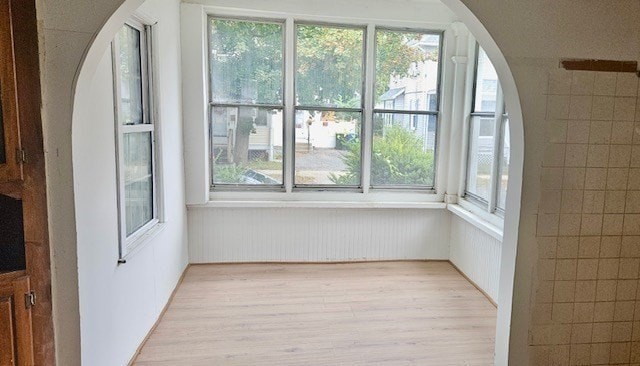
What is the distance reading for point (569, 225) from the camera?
205cm

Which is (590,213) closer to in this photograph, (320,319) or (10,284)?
(320,319)

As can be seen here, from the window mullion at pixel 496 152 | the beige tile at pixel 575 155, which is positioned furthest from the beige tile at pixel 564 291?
the window mullion at pixel 496 152

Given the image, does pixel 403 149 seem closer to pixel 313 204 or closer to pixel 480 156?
pixel 480 156

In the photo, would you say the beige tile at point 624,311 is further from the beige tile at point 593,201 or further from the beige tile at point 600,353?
the beige tile at point 593,201

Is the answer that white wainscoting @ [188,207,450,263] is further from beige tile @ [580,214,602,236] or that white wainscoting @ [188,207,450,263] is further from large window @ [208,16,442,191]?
beige tile @ [580,214,602,236]

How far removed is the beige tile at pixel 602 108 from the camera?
2.01 m

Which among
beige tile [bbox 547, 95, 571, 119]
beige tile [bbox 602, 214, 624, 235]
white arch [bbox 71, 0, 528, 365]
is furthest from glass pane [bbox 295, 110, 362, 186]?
beige tile [bbox 602, 214, 624, 235]

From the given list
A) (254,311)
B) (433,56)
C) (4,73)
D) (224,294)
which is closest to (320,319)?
(254,311)

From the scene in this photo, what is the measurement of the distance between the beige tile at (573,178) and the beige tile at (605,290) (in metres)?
0.52

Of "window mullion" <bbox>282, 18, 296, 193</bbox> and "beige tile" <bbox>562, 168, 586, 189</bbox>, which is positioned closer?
"beige tile" <bbox>562, 168, 586, 189</bbox>

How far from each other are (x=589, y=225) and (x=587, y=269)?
0.73 ft

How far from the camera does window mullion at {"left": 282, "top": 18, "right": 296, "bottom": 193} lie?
4.16 m

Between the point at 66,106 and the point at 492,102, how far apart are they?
3350mm

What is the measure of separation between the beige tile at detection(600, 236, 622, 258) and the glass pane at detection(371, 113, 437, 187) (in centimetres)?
253
